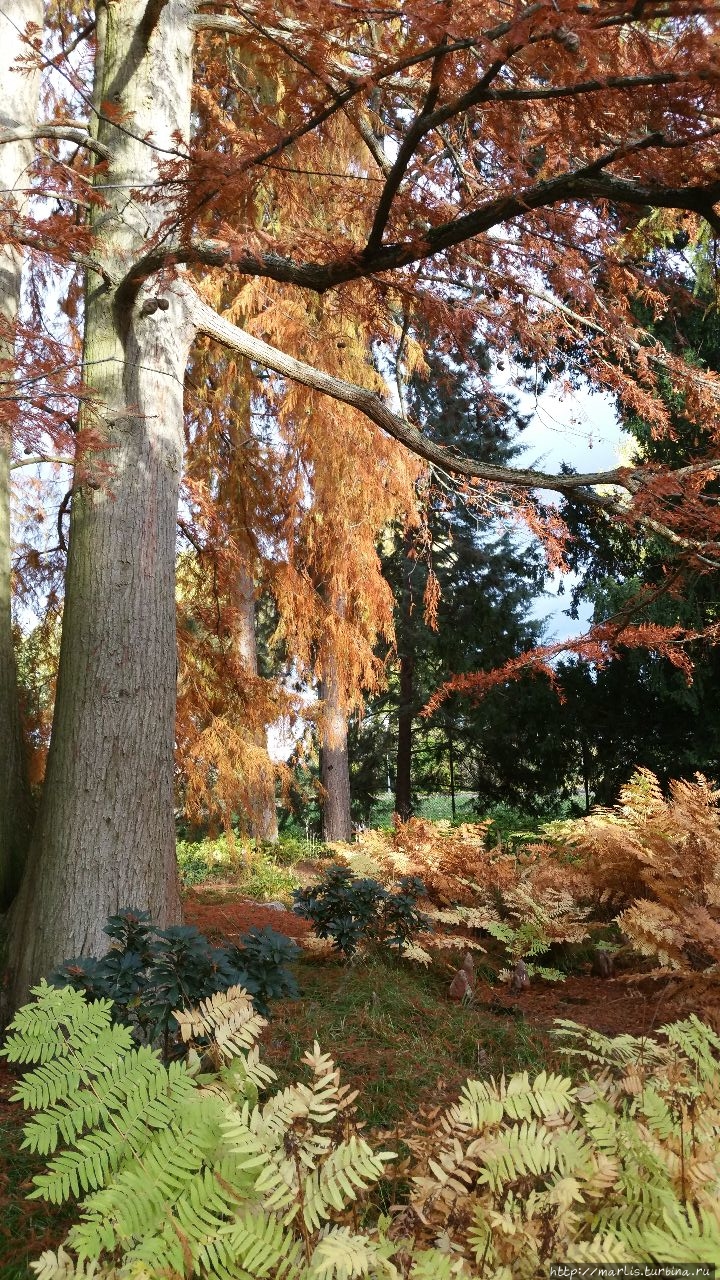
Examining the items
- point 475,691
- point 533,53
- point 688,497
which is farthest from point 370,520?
point 533,53

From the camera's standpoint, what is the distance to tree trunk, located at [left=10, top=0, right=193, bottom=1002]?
3486 mm

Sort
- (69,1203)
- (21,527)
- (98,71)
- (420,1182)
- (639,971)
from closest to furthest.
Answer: (420,1182) < (69,1203) < (639,971) < (98,71) < (21,527)

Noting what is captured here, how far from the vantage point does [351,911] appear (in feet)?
13.0

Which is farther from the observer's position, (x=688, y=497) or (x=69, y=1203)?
(x=688, y=497)

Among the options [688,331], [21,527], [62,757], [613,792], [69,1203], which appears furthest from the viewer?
[613,792]

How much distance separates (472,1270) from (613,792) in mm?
11775

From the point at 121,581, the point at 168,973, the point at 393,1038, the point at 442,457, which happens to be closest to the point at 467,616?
the point at 442,457

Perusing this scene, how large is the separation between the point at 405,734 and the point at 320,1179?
12883 mm

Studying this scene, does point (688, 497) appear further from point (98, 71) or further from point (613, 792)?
point (613, 792)

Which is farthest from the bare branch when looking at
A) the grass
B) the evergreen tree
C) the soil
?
the evergreen tree

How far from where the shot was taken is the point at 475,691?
416 cm

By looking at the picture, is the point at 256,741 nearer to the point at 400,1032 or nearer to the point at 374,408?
the point at 374,408

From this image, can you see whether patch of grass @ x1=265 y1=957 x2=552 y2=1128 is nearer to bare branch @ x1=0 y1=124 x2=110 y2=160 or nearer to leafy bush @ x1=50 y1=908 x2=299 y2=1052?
leafy bush @ x1=50 y1=908 x2=299 y2=1052

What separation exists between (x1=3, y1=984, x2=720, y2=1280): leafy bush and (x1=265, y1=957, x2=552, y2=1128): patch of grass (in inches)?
31.6
